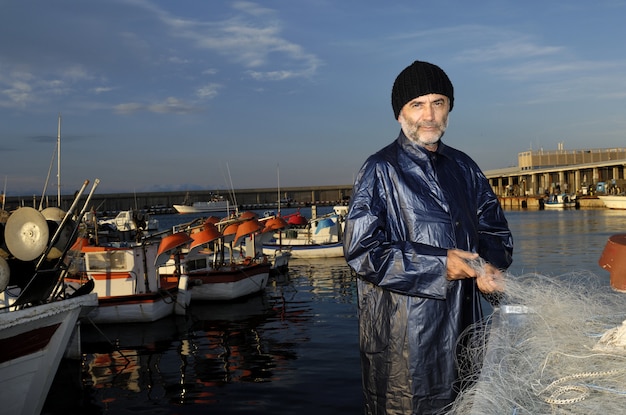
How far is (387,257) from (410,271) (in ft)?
0.37

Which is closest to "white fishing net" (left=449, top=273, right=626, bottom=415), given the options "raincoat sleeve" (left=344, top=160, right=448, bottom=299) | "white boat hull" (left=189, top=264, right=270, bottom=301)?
"raincoat sleeve" (left=344, top=160, right=448, bottom=299)

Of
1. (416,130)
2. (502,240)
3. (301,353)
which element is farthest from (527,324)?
(301,353)

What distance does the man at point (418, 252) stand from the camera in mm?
2609

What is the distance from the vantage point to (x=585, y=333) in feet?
8.20

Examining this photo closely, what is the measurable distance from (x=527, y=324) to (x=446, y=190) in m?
0.71

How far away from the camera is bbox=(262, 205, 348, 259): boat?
35344 millimetres

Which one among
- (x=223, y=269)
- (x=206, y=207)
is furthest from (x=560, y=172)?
(x=223, y=269)

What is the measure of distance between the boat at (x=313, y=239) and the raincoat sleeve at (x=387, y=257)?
101 ft

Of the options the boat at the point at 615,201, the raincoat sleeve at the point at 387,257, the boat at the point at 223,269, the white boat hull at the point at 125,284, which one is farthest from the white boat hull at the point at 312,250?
the boat at the point at 615,201

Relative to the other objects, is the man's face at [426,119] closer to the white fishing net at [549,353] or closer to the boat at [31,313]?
the white fishing net at [549,353]

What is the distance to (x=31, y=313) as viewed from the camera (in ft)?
27.8

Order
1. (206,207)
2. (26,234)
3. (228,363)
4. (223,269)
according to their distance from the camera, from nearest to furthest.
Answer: (26,234) → (228,363) → (223,269) → (206,207)

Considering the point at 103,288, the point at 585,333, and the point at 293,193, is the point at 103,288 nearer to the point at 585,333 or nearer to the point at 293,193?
the point at 585,333

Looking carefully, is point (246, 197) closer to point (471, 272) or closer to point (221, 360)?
point (221, 360)
